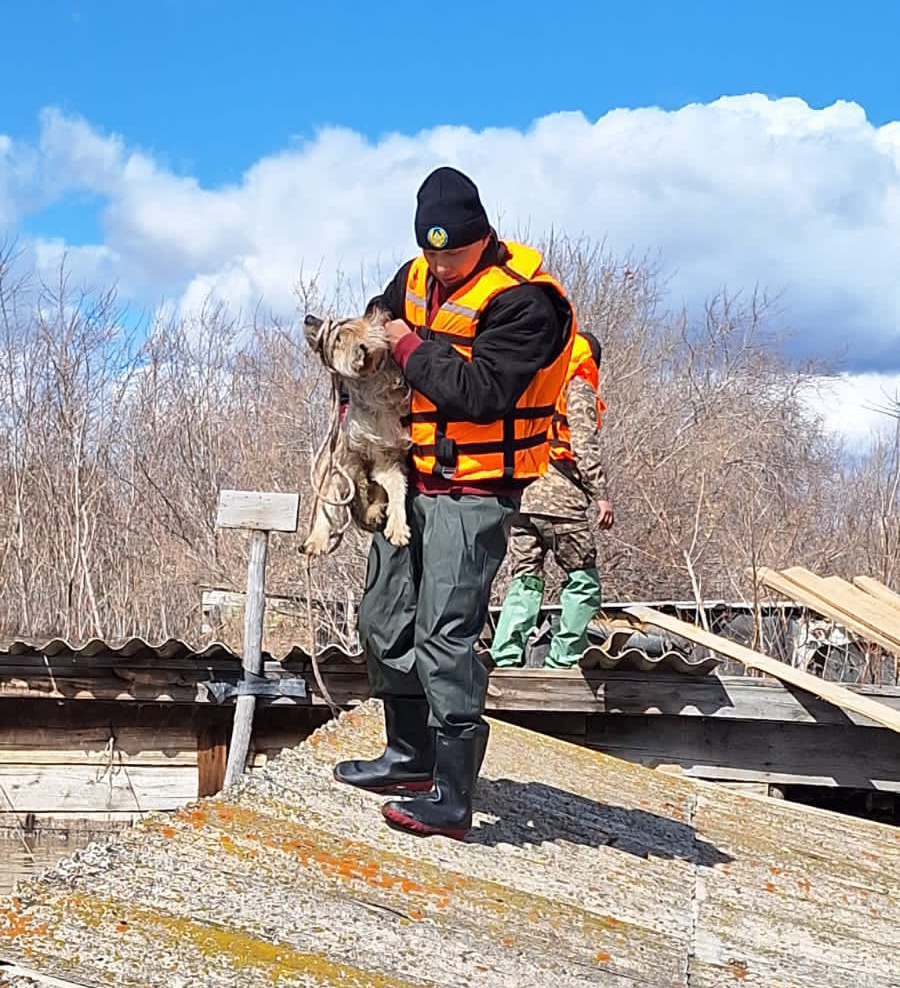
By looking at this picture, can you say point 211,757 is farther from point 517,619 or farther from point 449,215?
point 449,215

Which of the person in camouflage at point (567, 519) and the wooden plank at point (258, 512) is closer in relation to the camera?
the person in camouflage at point (567, 519)

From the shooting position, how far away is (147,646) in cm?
712

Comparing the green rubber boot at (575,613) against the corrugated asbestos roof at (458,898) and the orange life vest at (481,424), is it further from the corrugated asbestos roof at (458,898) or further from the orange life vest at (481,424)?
the orange life vest at (481,424)

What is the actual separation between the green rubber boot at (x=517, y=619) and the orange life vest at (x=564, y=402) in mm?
704

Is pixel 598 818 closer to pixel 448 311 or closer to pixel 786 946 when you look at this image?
pixel 786 946

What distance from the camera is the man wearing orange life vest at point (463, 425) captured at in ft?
12.0

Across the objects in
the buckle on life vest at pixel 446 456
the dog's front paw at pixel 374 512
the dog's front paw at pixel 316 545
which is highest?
the buckle on life vest at pixel 446 456

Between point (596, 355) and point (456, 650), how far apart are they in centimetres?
378

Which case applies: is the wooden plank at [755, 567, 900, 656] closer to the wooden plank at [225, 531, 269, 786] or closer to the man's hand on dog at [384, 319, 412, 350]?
the wooden plank at [225, 531, 269, 786]

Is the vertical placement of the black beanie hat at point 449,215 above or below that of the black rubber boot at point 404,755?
above

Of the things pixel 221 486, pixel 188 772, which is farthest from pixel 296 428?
pixel 188 772

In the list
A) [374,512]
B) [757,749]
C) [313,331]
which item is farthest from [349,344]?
[757,749]

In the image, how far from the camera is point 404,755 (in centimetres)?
427

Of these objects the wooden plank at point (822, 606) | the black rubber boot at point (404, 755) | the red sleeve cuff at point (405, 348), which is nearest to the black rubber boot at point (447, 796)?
the black rubber boot at point (404, 755)
